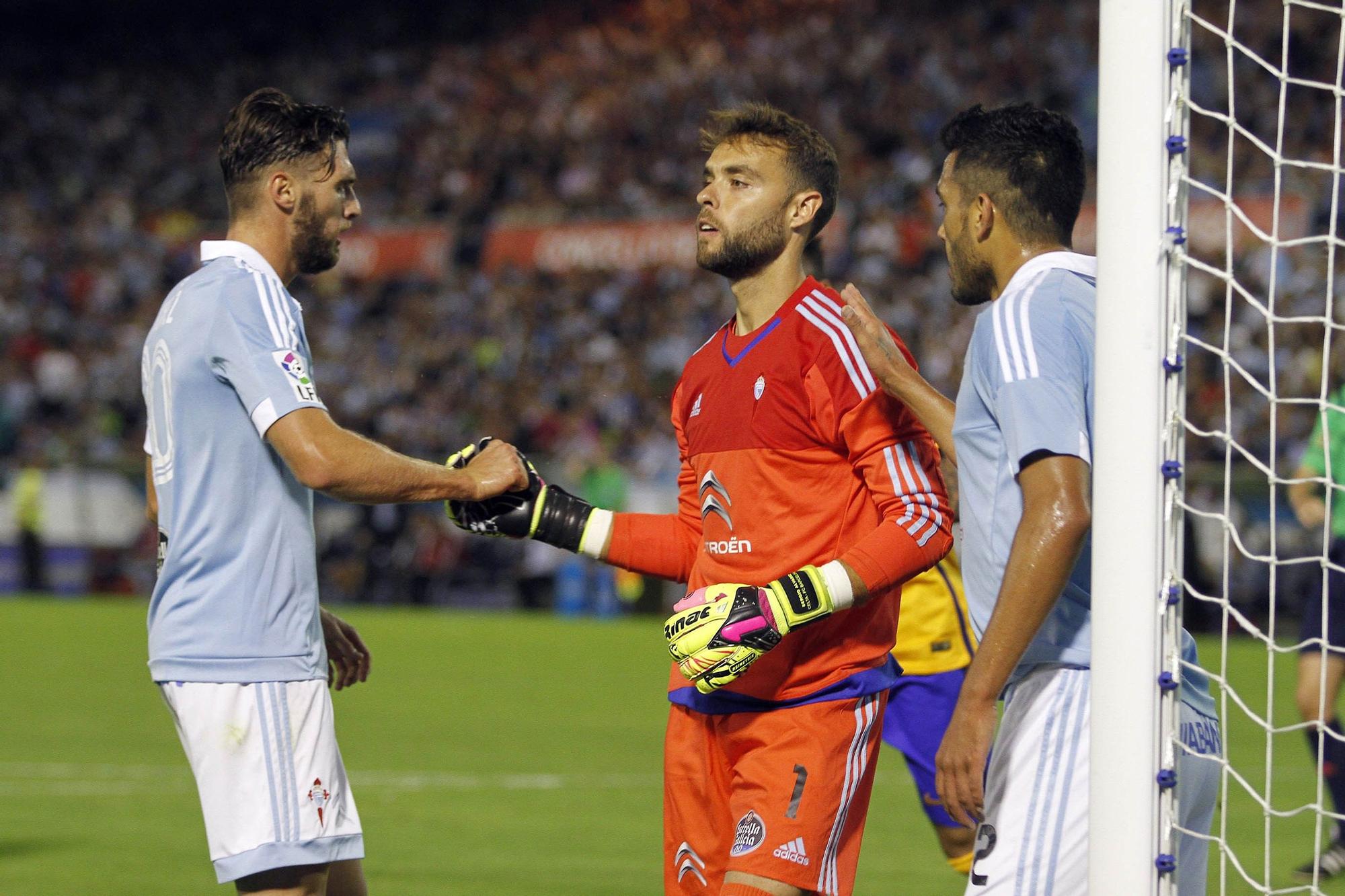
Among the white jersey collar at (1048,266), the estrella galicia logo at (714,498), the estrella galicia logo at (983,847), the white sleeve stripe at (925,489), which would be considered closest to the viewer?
the estrella galicia logo at (983,847)

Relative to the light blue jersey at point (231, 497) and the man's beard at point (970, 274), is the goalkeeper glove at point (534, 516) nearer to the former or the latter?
the light blue jersey at point (231, 497)

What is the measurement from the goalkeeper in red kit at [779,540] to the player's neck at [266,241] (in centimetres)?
73

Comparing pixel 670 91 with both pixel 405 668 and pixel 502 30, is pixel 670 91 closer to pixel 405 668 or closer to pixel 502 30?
pixel 502 30

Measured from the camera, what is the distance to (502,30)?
3378 cm

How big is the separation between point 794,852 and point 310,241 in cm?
201

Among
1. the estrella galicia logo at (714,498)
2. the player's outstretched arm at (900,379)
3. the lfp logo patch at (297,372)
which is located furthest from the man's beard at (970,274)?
the lfp logo patch at (297,372)

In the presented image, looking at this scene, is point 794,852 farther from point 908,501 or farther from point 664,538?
point 664,538

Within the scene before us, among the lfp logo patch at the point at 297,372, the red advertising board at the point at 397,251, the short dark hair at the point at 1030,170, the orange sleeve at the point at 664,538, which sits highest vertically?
the red advertising board at the point at 397,251

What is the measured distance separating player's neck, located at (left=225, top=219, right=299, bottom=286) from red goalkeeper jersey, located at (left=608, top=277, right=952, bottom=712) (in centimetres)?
118

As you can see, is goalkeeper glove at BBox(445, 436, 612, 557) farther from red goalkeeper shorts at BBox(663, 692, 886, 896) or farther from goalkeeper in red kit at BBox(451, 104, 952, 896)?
red goalkeeper shorts at BBox(663, 692, 886, 896)

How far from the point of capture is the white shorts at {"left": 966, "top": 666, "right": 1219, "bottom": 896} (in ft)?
11.8

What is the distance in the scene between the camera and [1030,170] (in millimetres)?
3908

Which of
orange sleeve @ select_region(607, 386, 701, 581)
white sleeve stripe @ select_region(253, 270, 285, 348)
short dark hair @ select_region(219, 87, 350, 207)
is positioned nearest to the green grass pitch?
orange sleeve @ select_region(607, 386, 701, 581)

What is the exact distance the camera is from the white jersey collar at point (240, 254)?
4.29 m
